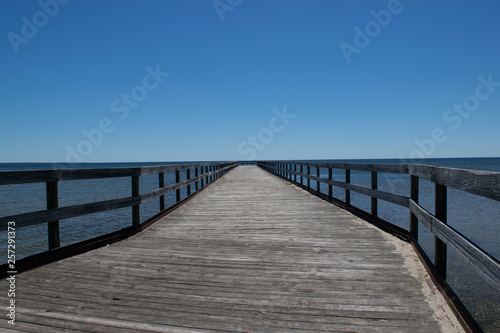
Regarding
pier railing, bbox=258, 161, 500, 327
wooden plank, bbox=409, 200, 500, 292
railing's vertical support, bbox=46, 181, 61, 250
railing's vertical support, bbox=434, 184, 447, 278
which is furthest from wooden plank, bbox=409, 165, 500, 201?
railing's vertical support, bbox=46, 181, 61, 250

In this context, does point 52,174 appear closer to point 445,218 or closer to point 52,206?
point 52,206

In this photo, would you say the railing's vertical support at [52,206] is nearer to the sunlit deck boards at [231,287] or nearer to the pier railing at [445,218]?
the sunlit deck boards at [231,287]

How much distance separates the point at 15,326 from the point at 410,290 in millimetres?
3467

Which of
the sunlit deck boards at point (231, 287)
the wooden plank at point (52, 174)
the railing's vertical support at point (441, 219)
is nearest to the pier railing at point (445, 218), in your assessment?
the railing's vertical support at point (441, 219)

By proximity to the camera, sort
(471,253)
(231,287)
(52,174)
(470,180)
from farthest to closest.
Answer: (52,174)
(231,287)
(470,180)
(471,253)

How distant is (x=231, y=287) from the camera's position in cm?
312

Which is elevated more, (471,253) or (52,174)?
(52,174)

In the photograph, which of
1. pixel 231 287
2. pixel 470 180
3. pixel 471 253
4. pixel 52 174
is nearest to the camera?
pixel 471 253

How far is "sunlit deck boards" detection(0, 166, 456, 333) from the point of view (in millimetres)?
2469

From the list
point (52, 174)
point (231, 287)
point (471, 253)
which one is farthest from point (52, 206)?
point (471, 253)

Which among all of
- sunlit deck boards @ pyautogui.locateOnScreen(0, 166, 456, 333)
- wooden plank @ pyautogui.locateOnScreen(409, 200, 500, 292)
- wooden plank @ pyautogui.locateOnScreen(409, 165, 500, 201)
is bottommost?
sunlit deck boards @ pyautogui.locateOnScreen(0, 166, 456, 333)

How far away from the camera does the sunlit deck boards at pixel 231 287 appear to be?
2469mm

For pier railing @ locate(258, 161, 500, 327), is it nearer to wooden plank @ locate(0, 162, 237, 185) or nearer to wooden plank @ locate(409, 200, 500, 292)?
wooden plank @ locate(409, 200, 500, 292)

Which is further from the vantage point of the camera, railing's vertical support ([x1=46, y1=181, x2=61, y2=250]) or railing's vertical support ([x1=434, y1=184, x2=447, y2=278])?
railing's vertical support ([x1=46, y1=181, x2=61, y2=250])
